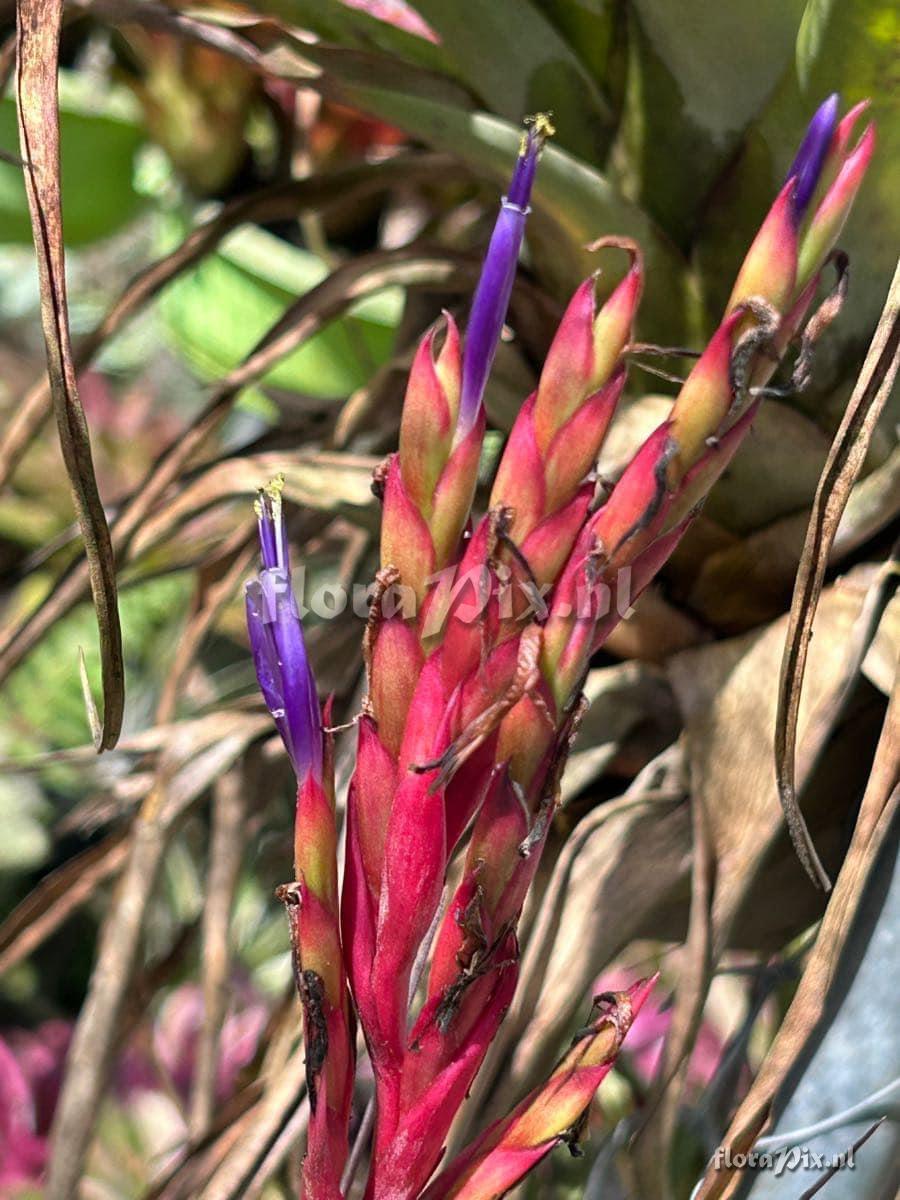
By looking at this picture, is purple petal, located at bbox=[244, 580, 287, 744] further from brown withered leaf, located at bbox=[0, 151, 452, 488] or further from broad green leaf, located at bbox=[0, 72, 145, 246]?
broad green leaf, located at bbox=[0, 72, 145, 246]

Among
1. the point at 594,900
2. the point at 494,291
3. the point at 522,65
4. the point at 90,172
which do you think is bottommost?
the point at 594,900

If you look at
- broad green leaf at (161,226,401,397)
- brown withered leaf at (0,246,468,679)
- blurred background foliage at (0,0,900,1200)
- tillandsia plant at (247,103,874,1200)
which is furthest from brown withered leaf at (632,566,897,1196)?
broad green leaf at (161,226,401,397)

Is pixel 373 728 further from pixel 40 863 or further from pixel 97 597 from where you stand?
pixel 40 863

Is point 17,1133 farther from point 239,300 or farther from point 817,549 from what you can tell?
point 817,549

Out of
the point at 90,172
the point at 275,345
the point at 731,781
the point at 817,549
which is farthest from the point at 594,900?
the point at 90,172

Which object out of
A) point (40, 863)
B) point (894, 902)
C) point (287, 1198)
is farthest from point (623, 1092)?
point (40, 863)

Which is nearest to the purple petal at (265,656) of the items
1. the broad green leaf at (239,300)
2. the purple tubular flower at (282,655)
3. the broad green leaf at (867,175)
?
the purple tubular flower at (282,655)

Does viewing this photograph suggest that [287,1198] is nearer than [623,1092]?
Yes
